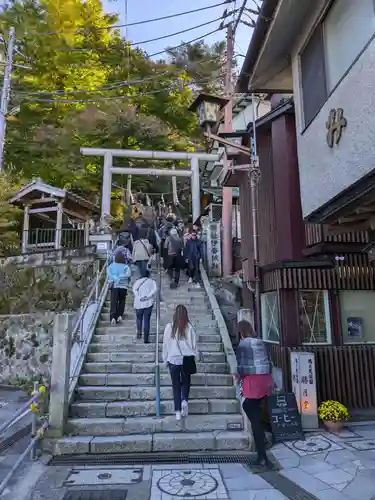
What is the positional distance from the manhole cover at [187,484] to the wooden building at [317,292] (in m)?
3.84

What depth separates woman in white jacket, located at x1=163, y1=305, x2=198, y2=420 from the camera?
6.33m

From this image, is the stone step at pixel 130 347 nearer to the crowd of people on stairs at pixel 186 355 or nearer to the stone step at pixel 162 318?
the crowd of people on stairs at pixel 186 355

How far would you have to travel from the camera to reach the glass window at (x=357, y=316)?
28.5 ft

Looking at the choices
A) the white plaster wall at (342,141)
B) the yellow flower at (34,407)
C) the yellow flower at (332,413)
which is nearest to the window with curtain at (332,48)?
the white plaster wall at (342,141)

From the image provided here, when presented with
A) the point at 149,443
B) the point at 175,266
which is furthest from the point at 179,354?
the point at 175,266

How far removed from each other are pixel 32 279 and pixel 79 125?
10.1 metres

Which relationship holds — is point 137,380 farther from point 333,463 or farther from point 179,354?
point 333,463

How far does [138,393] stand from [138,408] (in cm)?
43

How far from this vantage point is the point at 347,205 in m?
5.09

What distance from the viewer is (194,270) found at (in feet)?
42.6

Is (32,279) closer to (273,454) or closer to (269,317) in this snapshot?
(269,317)

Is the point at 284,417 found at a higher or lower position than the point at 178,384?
lower

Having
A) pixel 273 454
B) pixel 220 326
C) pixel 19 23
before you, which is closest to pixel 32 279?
pixel 220 326

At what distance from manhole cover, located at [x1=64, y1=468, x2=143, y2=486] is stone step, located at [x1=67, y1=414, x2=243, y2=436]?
0.94 m
